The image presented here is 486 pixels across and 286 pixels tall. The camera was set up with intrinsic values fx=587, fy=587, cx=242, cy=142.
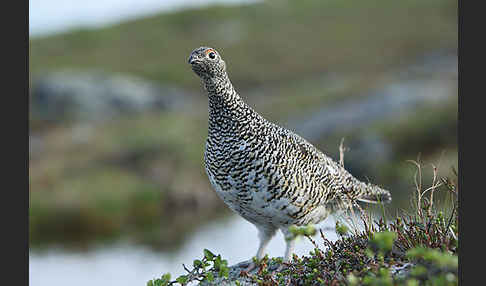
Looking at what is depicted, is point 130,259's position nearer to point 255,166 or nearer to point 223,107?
point 223,107

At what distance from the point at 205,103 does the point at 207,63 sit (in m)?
31.3

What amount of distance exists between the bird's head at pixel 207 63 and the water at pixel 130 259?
630cm

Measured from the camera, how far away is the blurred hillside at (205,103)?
16.7 metres

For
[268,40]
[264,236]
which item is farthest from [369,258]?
[268,40]

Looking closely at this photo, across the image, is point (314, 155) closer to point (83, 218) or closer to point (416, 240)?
point (416, 240)

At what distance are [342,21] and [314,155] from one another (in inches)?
2089

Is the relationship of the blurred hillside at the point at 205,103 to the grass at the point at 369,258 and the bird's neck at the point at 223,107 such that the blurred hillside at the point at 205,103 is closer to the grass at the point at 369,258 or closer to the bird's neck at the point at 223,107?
the grass at the point at 369,258

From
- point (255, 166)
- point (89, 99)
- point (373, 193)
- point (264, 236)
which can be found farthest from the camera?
point (89, 99)

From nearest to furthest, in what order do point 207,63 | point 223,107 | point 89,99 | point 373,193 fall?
point 207,63 < point 223,107 < point 373,193 < point 89,99

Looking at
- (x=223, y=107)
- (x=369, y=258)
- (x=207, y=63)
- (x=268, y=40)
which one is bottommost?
(x=369, y=258)

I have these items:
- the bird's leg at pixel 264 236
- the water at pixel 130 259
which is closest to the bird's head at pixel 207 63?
the bird's leg at pixel 264 236

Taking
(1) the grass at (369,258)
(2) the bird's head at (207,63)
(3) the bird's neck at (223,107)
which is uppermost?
(2) the bird's head at (207,63)

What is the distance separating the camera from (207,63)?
507 cm

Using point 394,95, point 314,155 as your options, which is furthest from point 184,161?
point 314,155
